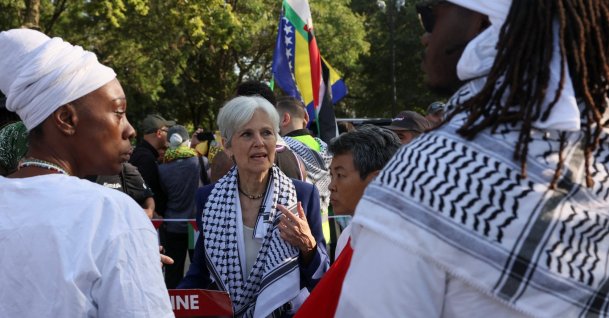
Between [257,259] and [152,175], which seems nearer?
[257,259]

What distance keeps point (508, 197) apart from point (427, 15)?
529 millimetres

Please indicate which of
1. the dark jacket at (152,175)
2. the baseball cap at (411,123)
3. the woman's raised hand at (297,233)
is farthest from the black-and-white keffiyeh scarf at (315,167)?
the dark jacket at (152,175)

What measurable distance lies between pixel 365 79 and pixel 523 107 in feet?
119

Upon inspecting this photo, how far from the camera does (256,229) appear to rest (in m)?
3.64

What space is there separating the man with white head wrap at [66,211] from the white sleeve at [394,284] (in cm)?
64

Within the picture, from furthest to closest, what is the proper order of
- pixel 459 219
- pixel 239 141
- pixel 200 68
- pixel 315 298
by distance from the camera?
pixel 200 68
pixel 239 141
pixel 315 298
pixel 459 219

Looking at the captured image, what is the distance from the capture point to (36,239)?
185 centimetres

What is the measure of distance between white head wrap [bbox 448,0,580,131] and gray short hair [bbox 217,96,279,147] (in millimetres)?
2420

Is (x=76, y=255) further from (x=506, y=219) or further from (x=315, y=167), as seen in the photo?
(x=315, y=167)

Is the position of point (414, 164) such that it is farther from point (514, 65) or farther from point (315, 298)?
point (315, 298)

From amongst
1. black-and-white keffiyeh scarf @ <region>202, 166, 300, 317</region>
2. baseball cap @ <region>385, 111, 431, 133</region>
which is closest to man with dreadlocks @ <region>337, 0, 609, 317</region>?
black-and-white keffiyeh scarf @ <region>202, 166, 300, 317</region>

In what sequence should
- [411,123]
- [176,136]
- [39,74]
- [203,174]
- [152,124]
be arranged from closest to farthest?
[39,74]
[411,123]
[203,174]
[176,136]
[152,124]

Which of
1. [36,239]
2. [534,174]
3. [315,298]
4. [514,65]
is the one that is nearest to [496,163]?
[534,174]

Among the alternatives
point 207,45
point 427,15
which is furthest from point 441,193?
point 207,45
